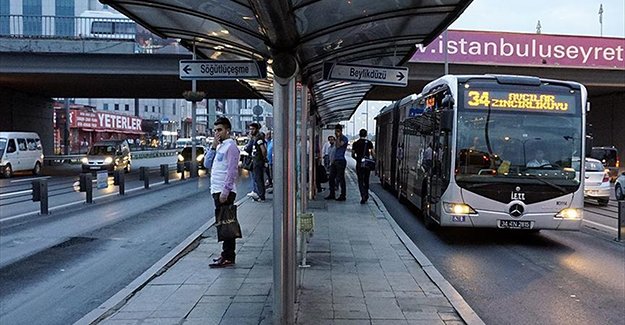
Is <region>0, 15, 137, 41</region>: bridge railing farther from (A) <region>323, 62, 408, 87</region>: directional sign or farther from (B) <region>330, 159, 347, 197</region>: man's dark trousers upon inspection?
(A) <region>323, 62, 408, 87</region>: directional sign

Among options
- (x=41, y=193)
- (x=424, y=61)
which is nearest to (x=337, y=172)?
(x=41, y=193)

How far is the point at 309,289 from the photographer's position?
688 centimetres

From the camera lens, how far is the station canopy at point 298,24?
468 centimetres

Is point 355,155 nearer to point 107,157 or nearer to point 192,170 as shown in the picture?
point 192,170

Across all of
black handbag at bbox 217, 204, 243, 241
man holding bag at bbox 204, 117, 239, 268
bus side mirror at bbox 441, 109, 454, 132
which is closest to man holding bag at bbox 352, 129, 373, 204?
bus side mirror at bbox 441, 109, 454, 132

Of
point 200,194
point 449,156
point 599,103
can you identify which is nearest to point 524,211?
point 449,156

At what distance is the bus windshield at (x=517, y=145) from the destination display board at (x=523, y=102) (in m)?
0.02

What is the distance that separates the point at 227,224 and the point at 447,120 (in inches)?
176

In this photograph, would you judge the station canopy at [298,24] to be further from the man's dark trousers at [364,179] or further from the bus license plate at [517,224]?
the man's dark trousers at [364,179]

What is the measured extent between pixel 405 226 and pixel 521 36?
18.0 m

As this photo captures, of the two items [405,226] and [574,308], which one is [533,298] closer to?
[574,308]

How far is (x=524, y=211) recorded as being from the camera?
10195 mm

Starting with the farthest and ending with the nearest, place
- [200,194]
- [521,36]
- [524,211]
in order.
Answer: [521,36] → [200,194] → [524,211]

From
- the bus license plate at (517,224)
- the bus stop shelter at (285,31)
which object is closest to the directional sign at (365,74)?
the bus stop shelter at (285,31)
